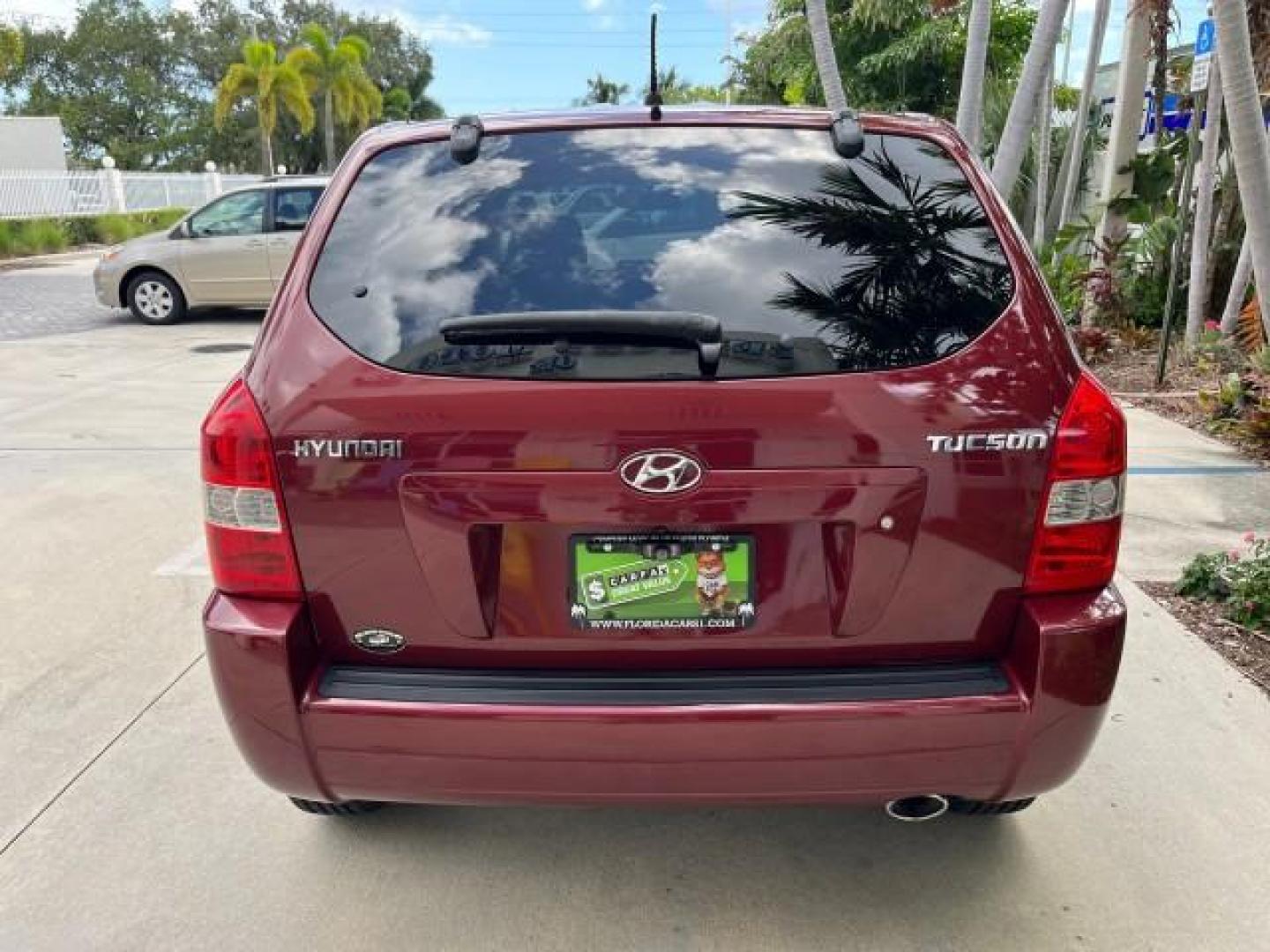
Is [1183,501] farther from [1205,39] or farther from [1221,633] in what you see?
[1205,39]

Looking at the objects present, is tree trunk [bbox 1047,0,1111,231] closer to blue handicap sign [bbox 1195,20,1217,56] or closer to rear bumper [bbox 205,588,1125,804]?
blue handicap sign [bbox 1195,20,1217,56]

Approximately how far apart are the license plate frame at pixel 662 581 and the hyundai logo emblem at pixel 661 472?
0.10 m

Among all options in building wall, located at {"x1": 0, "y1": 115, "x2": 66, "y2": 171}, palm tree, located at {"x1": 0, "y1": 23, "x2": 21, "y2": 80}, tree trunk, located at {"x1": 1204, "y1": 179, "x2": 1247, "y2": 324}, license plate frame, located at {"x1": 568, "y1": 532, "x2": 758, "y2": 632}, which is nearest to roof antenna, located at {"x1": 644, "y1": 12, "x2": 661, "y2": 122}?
license plate frame, located at {"x1": 568, "y1": 532, "x2": 758, "y2": 632}

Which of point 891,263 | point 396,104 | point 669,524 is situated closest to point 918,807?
point 669,524

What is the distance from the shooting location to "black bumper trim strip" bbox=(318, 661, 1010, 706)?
2.03 m

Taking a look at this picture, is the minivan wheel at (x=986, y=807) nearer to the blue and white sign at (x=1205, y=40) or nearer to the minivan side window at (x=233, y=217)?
the blue and white sign at (x=1205, y=40)

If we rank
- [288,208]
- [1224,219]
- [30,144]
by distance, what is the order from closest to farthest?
[1224,219]
[288,208]
[30,144]

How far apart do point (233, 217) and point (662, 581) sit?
11.5 metres

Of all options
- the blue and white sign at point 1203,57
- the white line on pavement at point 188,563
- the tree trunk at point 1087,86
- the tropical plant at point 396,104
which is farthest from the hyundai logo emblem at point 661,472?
the tropical plant at point 396,104

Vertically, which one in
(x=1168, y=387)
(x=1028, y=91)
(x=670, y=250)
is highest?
(x=1028, y=91)

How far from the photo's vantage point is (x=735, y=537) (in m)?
2.01

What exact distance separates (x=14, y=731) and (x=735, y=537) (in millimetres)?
2576

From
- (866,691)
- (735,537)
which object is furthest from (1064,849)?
(735,537)

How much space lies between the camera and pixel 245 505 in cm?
210
